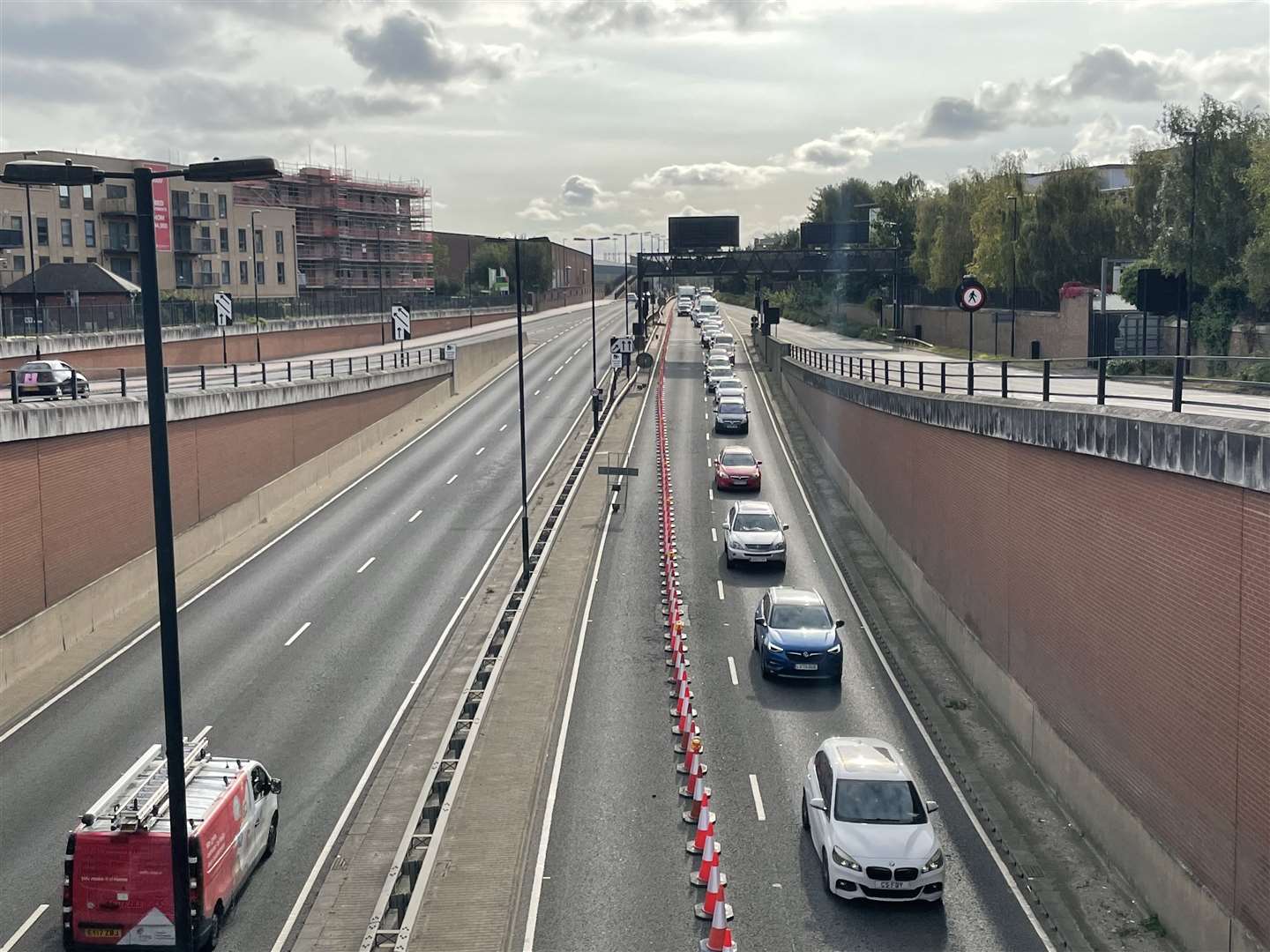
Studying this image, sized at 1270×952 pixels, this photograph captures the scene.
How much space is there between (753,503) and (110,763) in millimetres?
22331

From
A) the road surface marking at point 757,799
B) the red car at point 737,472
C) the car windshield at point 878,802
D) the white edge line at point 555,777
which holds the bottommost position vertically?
the road surface marking at point 757,799

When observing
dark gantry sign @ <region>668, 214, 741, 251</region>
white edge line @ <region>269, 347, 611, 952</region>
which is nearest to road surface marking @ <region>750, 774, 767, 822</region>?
white edge line @ <region>269, 347, 611, 952</region>

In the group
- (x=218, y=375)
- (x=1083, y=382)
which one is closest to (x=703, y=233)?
(x=218, y=375)

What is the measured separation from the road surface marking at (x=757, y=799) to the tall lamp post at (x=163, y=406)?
35.1 feet

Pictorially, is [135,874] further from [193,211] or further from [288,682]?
[193,211]

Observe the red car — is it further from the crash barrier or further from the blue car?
the blue car

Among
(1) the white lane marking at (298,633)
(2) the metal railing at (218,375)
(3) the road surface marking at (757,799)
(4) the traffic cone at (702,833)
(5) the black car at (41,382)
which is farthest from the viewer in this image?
(2) the metal railing at (218,375)

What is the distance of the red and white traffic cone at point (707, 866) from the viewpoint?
17094mm

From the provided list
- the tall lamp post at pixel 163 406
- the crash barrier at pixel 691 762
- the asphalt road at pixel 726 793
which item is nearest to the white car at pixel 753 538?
the asphalt road at pixel 726 793

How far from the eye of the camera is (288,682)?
2806cm

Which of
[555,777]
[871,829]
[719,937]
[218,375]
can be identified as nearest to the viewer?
[719,937]

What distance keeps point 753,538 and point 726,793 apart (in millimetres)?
16269

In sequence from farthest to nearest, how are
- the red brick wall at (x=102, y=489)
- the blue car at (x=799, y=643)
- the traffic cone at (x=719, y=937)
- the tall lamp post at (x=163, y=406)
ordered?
the red brick wall at (x=102, y=489), the blue car at (x=799, y=643), the traffic cone at (x=719, y=937), the tall lamp post at (x=163, y=406)

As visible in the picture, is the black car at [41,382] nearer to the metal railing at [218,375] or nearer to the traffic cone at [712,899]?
the metal railing at [218,375]
